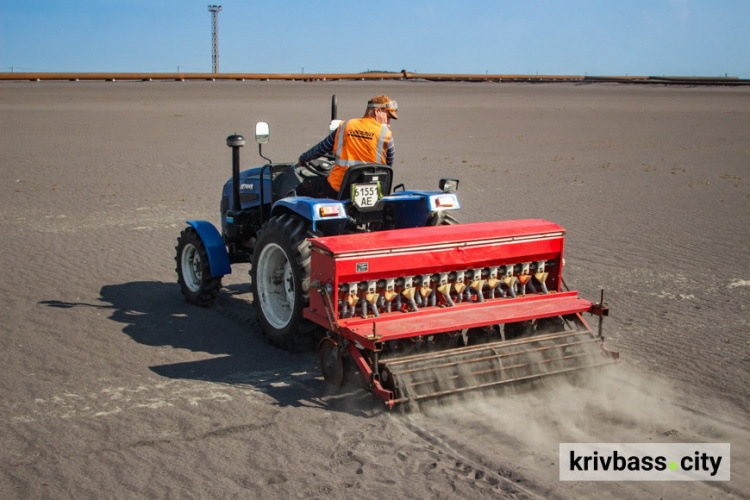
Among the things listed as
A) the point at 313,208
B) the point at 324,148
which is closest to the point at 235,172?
the point at 324,148

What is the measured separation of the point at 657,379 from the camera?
545 cm

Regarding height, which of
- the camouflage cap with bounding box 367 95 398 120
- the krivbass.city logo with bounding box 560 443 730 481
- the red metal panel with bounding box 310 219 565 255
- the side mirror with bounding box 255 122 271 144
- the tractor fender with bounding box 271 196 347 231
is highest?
the camouflage cap with bounding box 367 95 398 120

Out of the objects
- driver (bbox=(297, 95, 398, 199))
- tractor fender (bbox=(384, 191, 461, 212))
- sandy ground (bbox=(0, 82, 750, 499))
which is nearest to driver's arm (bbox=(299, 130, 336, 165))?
driver (bbox=(297, 95, 398, 199))

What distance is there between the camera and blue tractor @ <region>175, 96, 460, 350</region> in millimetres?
5754

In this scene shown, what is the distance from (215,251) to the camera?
7.09 meters

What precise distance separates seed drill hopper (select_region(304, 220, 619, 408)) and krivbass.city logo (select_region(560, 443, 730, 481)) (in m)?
0.84

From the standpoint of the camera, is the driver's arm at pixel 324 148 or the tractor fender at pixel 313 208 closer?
the tractor fender at pixel 313 208

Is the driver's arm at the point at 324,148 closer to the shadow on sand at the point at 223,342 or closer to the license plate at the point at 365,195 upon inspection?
the license plate at the point at 365,195

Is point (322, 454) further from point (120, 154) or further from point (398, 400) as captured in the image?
point (120, 154)

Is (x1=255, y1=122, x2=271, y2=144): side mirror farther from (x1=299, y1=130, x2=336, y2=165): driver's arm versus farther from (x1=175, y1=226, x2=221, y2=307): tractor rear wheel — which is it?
(x1=175, y1=226, x2=221, y2=307): tractor rear wheel

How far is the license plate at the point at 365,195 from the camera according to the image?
19.7 feet

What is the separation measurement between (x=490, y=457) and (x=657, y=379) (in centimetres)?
192

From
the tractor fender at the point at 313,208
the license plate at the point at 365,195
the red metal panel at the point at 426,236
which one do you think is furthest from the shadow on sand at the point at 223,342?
the license plate at the point at 365,195

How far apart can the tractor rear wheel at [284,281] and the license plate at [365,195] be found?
460 mm
